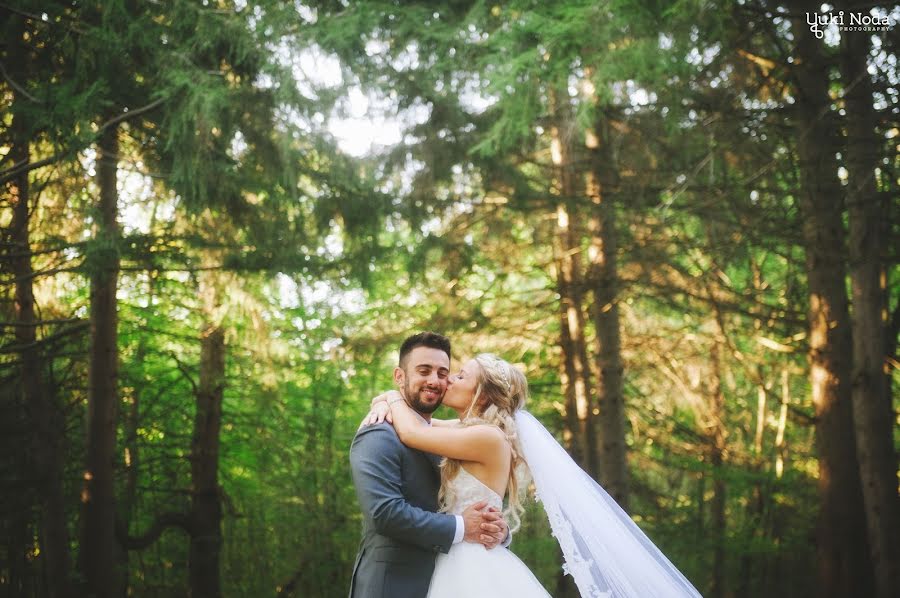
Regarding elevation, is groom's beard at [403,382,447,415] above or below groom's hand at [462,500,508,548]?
above

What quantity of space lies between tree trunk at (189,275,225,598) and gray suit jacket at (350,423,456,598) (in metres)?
7.62

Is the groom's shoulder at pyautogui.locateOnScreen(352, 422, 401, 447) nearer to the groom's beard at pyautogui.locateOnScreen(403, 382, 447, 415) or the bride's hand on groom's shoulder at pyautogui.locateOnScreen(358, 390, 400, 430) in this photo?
the bride's hand on groom's shoulder at pyautogui.locateOnScreen(358, 390, 400, 430)

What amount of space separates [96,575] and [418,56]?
21.6ft

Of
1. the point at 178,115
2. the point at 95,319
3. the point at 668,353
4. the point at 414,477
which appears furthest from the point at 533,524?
the point at 414,477

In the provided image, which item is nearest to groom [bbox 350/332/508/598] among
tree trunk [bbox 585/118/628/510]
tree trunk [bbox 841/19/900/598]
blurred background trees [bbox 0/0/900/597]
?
blurred background trees [bbox 0/0/900/597]

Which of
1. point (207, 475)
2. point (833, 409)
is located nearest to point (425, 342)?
point (833, 409)

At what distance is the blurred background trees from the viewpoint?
297 inches

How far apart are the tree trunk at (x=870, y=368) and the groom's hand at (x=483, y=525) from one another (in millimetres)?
5290

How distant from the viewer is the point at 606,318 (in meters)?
10.1

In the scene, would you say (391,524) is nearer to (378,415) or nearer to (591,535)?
(378,415)

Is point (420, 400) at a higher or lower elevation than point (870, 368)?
lower

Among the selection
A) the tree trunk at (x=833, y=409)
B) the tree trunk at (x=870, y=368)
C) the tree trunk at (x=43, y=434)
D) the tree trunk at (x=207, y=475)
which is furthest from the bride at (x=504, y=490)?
the tree trunk at (x=207, y=475)

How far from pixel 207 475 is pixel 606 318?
610 cm

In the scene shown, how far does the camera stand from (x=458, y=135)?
10031 millimetres
